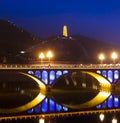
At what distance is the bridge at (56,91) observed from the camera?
230ft

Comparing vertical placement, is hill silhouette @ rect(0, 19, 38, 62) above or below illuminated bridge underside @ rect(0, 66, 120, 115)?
above

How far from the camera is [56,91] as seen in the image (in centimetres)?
9075

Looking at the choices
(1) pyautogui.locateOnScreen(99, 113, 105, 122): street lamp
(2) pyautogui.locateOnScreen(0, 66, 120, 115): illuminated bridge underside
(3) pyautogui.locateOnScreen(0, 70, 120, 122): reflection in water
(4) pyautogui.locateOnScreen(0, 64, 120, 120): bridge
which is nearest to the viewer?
(1) pyautogui.locateOnScreen(99, 113, 105, 122): street lamp

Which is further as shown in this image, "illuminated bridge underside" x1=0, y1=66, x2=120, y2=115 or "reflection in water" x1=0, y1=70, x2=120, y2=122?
Result: "reflection in water" x1=0, y1=70, x2=120, y2=122

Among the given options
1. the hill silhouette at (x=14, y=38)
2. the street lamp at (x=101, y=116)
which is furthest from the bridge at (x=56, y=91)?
the hill silhouette at (x=14, y=38)

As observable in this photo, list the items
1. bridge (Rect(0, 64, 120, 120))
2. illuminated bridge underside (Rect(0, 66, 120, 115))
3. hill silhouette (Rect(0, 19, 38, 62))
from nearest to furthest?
bridge (Rect(0, 64, 120, 120)), illuminated bridge underside (Rect(0, 66, 120, 115)), hill silhouette (Rect(0, 19, 38, 62))

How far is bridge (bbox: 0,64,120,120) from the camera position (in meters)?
70.1

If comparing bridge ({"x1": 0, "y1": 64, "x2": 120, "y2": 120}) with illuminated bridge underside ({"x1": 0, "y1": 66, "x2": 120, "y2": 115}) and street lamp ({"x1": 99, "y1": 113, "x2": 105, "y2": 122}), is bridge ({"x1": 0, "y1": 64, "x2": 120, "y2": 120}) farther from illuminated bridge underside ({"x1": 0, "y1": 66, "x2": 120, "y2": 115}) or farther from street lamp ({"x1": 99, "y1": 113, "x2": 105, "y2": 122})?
street lamp ({"x1": 99, "y1": 113, "x2": 105, "y2": 122})

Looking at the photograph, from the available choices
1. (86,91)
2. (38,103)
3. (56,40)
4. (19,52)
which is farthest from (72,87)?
(56,40)

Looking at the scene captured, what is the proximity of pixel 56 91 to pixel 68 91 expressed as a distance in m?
2.41

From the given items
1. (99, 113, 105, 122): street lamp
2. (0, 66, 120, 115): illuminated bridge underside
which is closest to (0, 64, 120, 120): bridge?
(0, 66, 120, 115): illuminated bridge underside

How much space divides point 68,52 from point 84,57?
723 cm

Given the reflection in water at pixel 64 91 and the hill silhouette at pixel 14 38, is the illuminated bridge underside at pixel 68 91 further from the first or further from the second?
the hill silhouette at pixel 14 38

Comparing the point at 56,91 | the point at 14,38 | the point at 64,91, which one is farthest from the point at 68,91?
the point at 14,38
